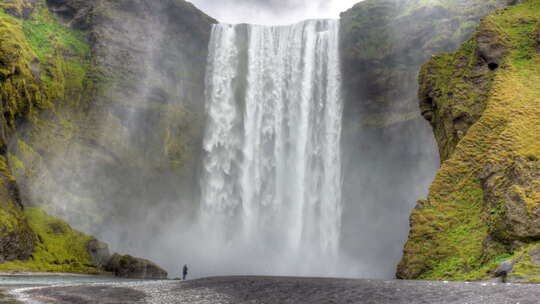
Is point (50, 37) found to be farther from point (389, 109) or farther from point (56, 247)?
point (389, 109)

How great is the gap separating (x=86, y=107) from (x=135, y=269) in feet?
70.7

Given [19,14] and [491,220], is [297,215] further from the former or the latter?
[19,14]

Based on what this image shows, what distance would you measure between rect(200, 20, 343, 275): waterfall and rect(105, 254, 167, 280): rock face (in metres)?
13.0

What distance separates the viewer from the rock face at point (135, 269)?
36.2 m

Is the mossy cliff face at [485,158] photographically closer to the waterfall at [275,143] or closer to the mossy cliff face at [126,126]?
the waterfall at [275,143]

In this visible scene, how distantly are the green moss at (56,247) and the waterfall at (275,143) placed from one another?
15416 millimetres

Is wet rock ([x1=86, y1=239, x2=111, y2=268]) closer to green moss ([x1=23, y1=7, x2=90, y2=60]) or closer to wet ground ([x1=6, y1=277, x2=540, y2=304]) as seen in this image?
wet ground ([x1=6, y1=277, x2=540, y2=304])

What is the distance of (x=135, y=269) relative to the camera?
119 feet

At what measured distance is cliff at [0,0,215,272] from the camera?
38500 mm

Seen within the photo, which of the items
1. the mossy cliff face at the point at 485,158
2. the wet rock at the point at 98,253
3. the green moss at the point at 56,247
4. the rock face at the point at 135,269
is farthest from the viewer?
the wet rock at the point at 98,253

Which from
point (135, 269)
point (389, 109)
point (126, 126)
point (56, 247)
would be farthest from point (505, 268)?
point (126, 126)

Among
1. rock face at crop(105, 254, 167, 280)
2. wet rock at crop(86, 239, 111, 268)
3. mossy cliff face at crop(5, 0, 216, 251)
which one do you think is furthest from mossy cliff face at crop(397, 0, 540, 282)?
mossy cliff face at crop(5, 0, 216, 251)

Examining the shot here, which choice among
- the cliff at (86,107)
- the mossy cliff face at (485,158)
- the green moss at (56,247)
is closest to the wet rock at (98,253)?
the cliff at (86,107)

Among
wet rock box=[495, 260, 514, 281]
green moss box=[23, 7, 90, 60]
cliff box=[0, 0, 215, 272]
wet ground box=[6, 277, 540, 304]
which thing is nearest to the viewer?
wet ground box=[6, 277, 540, 304]
